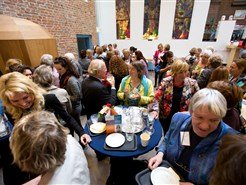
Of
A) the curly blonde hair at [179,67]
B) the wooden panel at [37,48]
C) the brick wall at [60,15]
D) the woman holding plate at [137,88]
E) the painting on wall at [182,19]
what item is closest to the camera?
the curly blonde hair at [179,67]

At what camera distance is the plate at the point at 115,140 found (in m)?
1.50

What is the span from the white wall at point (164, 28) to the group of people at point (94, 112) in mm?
6904

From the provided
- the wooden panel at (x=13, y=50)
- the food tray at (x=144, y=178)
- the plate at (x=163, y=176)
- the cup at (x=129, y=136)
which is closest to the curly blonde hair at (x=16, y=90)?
the cup at (x=129, y=136)

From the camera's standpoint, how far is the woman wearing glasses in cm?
104

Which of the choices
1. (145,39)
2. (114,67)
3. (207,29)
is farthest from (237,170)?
(207,29)

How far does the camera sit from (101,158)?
2475 mm

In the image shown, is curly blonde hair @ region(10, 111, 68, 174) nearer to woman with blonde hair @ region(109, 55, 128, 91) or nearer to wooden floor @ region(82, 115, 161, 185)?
wooden floor @ region(82, 115, 161, 185)

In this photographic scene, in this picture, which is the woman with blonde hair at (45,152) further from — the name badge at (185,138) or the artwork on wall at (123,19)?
the artwork on wall at (123,19)

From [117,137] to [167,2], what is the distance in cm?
927

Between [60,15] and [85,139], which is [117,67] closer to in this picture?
[85,139]

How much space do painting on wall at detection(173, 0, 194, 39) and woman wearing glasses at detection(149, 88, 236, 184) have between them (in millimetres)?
9070

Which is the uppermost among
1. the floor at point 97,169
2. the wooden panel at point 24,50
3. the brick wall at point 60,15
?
the brick wall at point 60,15

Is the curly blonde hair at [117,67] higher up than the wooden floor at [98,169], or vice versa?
the curly blonde hair at [117,67]

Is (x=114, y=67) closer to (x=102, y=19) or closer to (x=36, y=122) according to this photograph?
(x=36, y=122)
